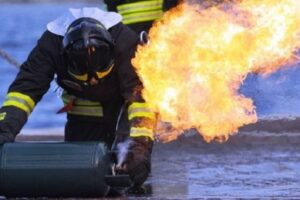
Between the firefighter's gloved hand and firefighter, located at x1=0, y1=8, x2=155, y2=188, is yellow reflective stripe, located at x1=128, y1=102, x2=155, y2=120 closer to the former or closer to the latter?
firefighter, located at x1=0, y1=8, x2=155, y2=188

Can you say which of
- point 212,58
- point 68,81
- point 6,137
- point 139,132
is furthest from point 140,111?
point 6,137

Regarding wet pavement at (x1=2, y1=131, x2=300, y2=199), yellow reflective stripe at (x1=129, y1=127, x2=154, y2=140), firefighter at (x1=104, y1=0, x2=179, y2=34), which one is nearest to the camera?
yellow reflective stripe at (x1=129, y1=127, x2=154, y2=140)

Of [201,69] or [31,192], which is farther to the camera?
[201,69]

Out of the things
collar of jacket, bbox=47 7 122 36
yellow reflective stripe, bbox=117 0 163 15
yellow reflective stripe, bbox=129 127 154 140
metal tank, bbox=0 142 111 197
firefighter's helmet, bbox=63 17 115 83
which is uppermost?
yellow reflective stripe, bbox=117 0 163 15

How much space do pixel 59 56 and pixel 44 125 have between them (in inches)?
393

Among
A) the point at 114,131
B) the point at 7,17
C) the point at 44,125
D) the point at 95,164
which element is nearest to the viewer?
the point at 95,164

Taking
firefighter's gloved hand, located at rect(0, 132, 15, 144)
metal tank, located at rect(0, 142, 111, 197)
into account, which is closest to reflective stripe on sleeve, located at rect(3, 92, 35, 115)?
firefighter's gloved hand, located at rect(0, 132, 15, 144)

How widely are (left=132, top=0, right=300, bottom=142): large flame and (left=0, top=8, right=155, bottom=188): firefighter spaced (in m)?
0.12

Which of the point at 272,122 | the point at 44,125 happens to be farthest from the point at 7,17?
the point at 272,122

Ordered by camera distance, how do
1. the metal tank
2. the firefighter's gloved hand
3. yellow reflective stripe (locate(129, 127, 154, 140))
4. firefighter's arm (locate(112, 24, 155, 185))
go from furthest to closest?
yellow reflective stripe (locate(129, 127, 154, 140)) < firefighter's arm (locate(112, 24, 155, 185)) < the firefighter's gloved hand < the metal tank

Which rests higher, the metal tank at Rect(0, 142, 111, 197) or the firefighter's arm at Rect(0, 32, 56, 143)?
the firefighter's arm at Rect(0, 32, 56, 143)

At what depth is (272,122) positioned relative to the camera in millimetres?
9922

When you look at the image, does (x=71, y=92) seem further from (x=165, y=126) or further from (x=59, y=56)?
(x=165, y=126)

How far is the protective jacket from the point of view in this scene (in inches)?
280
